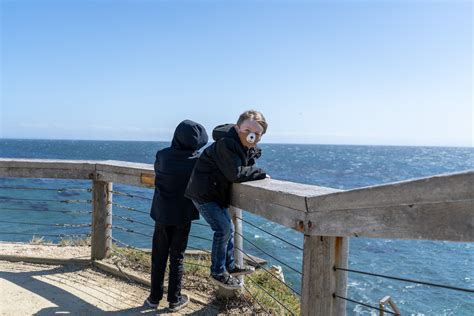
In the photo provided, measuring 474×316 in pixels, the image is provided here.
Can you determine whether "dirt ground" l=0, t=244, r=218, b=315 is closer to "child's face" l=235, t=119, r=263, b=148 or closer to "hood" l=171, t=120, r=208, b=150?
"hood" l=171, t=120, r=208, b=150

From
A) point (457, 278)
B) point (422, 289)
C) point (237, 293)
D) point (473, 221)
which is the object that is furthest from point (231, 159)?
point (457, 278)

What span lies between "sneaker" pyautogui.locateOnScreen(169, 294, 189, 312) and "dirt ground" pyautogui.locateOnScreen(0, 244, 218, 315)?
0.04 m

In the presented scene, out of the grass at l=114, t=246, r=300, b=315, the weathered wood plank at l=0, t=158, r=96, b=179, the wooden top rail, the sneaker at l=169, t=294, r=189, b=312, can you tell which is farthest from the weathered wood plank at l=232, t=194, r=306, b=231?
the weathered wood plank at l=0, t=158, r=96, b=179

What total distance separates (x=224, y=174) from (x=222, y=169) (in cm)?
5

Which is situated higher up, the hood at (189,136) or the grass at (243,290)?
the hood at (189,136)

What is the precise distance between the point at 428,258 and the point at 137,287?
13079 millimetres

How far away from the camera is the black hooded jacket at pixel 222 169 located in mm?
3137

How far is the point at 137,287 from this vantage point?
4383 millimetres

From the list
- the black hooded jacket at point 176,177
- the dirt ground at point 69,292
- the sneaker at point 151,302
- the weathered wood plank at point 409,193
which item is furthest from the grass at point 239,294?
the weathered wood plank at point 409,193

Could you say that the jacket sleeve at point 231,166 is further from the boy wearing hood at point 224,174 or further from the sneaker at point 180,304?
the sneaker at point 180,304

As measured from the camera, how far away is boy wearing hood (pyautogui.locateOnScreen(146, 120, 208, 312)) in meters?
3.73

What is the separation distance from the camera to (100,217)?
4918 millimetres

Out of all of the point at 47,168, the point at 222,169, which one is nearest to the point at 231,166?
the point at 222,169

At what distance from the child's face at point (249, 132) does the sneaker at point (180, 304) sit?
1.58 m
